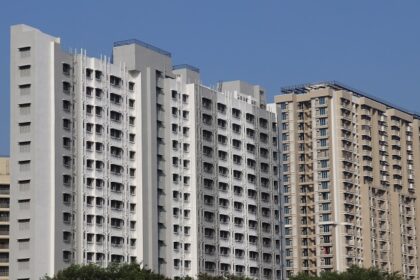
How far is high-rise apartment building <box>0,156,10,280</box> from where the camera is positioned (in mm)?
161875

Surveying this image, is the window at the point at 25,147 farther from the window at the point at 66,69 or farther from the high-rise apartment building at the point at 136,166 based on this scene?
the window at the point at 66,69

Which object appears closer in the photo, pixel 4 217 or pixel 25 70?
pixel 25 70

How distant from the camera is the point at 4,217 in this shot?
166 metres

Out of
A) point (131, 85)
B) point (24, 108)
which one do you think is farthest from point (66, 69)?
point (131, 85)

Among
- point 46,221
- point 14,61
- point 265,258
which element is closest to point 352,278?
point 265,258

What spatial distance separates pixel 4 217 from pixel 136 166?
1194 inches

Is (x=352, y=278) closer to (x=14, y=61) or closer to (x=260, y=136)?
(x=260, y=136)

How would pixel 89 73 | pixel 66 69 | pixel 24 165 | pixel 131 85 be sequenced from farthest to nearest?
pixel 131 85, pixel 89 73, pixel 66 69, pixel 24 165

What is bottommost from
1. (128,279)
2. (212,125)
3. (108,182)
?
(128,279)

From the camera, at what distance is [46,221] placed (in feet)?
428

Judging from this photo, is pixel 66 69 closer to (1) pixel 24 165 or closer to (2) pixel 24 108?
(2) pixel 24 108

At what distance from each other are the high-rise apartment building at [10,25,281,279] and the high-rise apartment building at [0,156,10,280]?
27.2 metres

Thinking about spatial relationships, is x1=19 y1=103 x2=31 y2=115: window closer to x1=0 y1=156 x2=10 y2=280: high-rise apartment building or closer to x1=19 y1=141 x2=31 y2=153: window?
x1=19 y1=141 x2=31 y2=153: window

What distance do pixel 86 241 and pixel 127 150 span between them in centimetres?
1479
